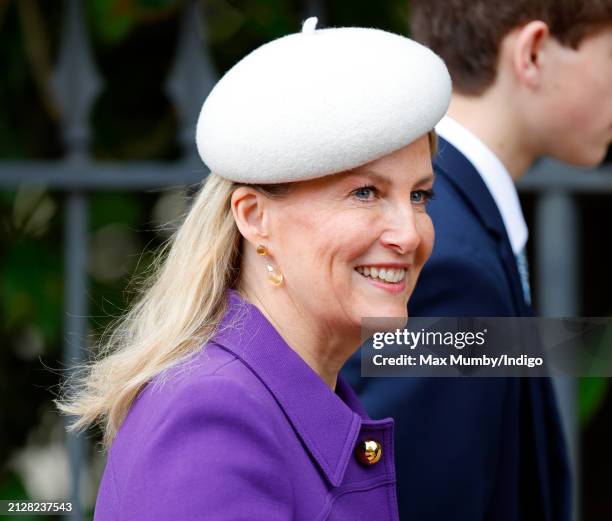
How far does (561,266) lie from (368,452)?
59.9 inches

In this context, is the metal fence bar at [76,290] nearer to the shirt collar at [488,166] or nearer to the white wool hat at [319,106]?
the shirt collar at [488,166]

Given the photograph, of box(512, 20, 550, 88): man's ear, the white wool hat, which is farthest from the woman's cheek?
box(512, 20, 550, 88): man's ear

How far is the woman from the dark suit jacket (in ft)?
0.96

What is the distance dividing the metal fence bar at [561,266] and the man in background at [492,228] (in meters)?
0.65

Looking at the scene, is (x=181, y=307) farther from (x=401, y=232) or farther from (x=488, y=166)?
(x=488, y=166)

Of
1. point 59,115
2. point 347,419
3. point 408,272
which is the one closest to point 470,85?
point 408,272

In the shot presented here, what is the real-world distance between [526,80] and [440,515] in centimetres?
85

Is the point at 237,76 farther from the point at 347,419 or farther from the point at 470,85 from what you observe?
the point at 470,85

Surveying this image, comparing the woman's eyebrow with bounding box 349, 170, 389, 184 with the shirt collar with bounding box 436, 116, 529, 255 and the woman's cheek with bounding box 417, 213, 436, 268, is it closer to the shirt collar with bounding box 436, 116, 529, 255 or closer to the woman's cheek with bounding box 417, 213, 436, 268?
the woman's cheek with bounding box 417, 213, 436, 268

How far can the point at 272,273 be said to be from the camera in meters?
1.58

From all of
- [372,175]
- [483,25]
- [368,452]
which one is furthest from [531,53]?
[368,452]

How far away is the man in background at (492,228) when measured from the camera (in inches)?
74.9

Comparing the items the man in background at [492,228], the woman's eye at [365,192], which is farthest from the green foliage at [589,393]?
the woman's eye at [365,192]

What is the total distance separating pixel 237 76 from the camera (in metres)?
1.56
